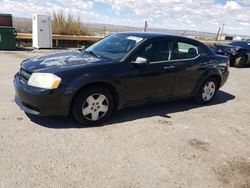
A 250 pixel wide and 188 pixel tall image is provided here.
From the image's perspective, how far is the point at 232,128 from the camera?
5090mm

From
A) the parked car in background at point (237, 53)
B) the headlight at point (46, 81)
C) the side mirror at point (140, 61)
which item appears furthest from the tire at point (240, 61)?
the headlight at point (46, 81)

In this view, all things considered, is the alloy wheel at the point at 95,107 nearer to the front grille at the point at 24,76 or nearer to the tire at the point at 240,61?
the front grille at the point at 24,76

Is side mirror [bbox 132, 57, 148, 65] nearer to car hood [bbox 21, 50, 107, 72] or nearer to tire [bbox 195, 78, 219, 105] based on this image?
car hood [bbox 21, 50, 107, 72]

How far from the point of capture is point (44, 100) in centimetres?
407

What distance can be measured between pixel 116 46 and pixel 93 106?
1.35 metres

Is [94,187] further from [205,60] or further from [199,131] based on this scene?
[205,60]

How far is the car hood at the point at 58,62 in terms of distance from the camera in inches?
168

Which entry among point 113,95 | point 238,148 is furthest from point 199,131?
point 113,95

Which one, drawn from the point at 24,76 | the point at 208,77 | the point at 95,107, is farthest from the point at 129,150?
the point at 208,77

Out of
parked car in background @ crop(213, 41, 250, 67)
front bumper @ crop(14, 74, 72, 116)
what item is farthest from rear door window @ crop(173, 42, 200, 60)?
parked car in background @ crop(213, 41, 250, 67)

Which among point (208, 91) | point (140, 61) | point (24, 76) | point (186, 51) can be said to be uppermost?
point (186, 51)

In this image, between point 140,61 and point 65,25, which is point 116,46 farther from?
point 65,25

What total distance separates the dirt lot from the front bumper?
30 centimetres

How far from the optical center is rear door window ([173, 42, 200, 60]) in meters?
5.45
